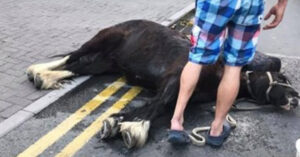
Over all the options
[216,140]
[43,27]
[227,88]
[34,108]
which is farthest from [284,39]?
[34,108]

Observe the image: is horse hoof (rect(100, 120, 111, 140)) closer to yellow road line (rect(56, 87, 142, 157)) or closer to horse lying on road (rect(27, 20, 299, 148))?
horse lying on road (rect(27, 20, 299, 148))

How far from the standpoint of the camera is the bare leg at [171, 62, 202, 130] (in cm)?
412

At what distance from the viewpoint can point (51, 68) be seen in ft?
18.5

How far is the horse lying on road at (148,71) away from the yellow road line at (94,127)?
0.48ft

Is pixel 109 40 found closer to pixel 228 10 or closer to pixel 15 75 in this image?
pixel 15 75

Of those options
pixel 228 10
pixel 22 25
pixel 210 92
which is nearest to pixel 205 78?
pixel 210 92

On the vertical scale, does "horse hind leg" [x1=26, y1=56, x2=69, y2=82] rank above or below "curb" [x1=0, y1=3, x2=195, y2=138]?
above

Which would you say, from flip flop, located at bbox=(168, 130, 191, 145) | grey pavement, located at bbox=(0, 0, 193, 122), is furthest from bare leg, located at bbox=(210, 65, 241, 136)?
grey pavement, located at bbox=(0, 0, 193, 122)

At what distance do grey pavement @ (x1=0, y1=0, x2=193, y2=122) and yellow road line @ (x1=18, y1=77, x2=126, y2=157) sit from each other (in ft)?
1.71

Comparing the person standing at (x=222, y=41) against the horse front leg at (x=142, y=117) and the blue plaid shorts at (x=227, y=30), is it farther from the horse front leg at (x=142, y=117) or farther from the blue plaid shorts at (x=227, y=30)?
the horse front leg at (x=142, y=117)

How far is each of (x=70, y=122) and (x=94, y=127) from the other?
9.9 inches

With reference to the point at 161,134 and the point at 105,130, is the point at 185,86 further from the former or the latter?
the point at 105,130

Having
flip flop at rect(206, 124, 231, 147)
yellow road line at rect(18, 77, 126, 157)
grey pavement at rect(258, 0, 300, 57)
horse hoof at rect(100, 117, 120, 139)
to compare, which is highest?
horse hoof at rect(100, 117, 120, 139)

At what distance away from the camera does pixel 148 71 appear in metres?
5.23
